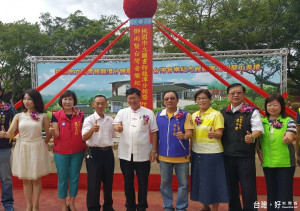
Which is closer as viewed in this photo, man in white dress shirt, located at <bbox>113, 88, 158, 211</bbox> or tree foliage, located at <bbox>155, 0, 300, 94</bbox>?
man in white dress shirt, located at <bbox>113, 88, 158, 211</bbox>

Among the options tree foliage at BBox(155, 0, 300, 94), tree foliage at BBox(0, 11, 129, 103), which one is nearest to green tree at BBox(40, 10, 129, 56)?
tree foliage at BBox(0, 11, 129, 103)

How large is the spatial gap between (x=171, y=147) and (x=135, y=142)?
1.20ft

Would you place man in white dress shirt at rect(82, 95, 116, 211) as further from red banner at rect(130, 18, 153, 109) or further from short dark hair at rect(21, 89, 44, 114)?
red banner at rect(130, 18, 153, 109)

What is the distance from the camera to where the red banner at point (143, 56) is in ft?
11.6

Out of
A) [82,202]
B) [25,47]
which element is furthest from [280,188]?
[25,47]

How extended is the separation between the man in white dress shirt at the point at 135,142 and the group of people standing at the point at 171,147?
0.03 feet

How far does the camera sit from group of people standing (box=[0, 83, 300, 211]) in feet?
7.47

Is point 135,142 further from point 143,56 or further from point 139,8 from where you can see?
point 139,8

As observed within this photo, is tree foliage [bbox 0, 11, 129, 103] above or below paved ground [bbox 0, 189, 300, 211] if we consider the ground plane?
above

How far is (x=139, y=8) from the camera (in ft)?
11.2

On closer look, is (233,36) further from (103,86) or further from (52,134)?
(52,134)

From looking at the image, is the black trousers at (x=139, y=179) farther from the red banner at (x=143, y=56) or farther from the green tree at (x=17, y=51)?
the green tree at (x=17, y=51)

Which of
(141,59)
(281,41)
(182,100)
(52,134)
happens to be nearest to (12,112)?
(52,134)

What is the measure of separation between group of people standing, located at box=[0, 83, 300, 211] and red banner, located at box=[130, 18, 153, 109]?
1.07 metres
